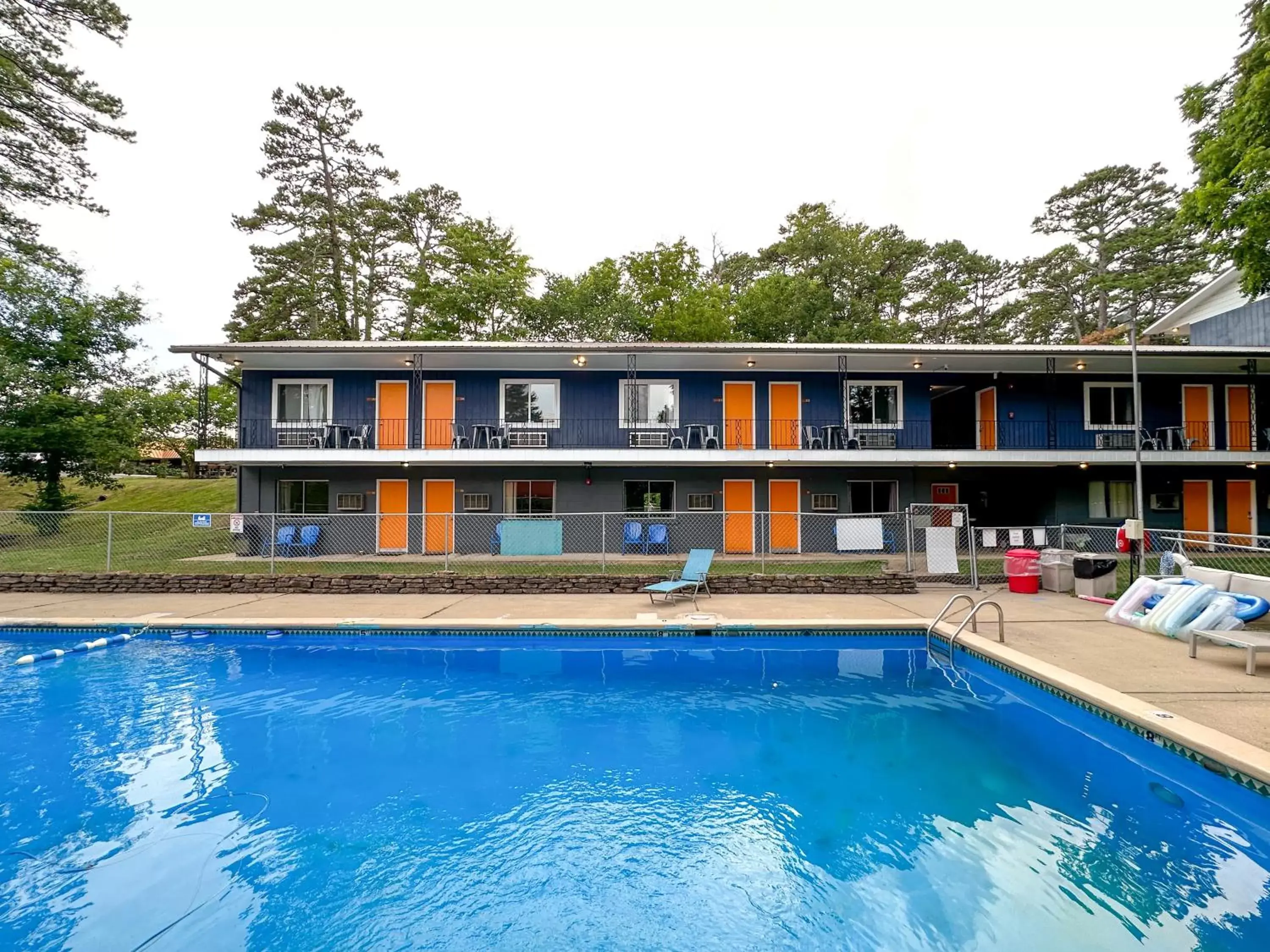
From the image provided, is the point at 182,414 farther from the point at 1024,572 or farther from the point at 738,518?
the point at 1024,572

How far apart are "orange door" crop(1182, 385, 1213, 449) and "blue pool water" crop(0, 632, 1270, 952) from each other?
16.9 meters

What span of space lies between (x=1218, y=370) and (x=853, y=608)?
1650cm

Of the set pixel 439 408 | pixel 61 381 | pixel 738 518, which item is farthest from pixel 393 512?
pixel 61 381

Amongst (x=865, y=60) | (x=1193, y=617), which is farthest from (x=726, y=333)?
(x=1193, y=617)

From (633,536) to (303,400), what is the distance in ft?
35.7

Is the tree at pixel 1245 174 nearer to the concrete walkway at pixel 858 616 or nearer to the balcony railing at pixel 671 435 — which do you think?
the balcony railing at pixel 671 435

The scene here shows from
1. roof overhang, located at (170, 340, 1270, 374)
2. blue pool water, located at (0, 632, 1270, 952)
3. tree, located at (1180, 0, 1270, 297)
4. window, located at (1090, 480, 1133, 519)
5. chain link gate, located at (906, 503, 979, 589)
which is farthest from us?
window, located at (1090, 480, 1133, 519)

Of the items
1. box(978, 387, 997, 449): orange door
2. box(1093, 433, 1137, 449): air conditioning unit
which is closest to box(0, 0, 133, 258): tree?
box(978, 387, 997, 449): orange door

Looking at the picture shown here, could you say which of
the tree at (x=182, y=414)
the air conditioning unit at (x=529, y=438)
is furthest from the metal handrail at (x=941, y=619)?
the tree at (x=182, y=414)

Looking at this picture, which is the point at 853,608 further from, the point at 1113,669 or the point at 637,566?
the point at 637,566

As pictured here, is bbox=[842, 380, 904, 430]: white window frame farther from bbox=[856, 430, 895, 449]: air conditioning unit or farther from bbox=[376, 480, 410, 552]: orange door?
bbox=[376, 480, 410, 552]: orange door

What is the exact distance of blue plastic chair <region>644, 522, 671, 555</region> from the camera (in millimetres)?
15219

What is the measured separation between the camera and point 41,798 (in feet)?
13.7

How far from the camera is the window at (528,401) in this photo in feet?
53.8
